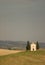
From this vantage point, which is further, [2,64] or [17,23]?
[17,23]

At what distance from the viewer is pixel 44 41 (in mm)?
4715

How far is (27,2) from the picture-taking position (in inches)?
189

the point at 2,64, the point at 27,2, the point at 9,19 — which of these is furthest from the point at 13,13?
the point at 2,64

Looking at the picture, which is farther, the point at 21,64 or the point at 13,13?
the point at 13,13

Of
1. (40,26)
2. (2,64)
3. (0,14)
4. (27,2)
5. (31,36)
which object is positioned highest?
(27,2)

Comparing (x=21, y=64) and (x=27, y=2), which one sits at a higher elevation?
(x=27, y=2)

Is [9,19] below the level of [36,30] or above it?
above

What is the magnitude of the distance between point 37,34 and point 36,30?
0.49 feet

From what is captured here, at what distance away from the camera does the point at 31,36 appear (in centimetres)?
479

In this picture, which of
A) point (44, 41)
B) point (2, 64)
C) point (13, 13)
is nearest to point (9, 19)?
point (13, 13)

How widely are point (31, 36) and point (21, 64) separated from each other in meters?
2.81

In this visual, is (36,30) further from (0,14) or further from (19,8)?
(0,14)

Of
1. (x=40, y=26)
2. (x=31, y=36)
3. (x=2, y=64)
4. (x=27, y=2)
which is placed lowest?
(x=2, y=64)

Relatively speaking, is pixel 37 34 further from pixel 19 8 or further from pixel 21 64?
pixel 21 64
